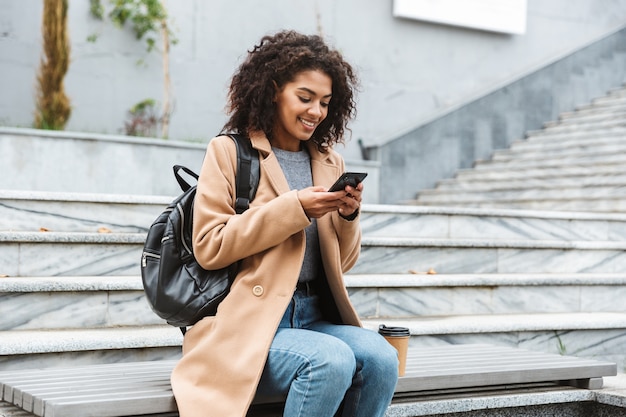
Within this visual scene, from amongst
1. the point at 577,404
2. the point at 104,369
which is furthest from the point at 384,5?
→ the point at 104,369

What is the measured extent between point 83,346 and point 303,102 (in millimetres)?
1509

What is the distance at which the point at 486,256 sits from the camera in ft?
18.3

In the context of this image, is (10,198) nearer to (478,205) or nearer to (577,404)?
(577,404)

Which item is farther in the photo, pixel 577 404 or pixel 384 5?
pixel 384 5

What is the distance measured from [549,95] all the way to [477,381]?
26.3 ft

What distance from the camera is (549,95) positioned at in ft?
35.7

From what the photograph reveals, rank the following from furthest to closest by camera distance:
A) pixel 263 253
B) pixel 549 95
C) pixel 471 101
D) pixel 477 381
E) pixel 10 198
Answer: pixel 549 95 < pixel 471 101 < pixel 10 198 < pixel 477 381 < pixel 263 253

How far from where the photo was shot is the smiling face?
9.41 ft

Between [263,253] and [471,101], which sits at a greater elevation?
[471,101]

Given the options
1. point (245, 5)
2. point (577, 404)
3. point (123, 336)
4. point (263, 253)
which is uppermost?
point (245, 5)

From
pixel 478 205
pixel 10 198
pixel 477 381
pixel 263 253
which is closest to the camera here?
pixel 263 253

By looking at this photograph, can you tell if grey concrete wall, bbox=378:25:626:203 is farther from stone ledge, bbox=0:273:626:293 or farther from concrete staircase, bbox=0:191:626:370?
stone ledge, bbox=0:273:626:293

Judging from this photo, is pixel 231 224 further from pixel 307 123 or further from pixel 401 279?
pixel 401 279

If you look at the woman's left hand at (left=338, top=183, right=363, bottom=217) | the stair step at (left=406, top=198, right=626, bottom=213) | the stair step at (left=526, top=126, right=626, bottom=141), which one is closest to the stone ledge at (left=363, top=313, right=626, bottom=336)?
the woman's left hand at (left=338, top=183, right=363, bottom=217)
